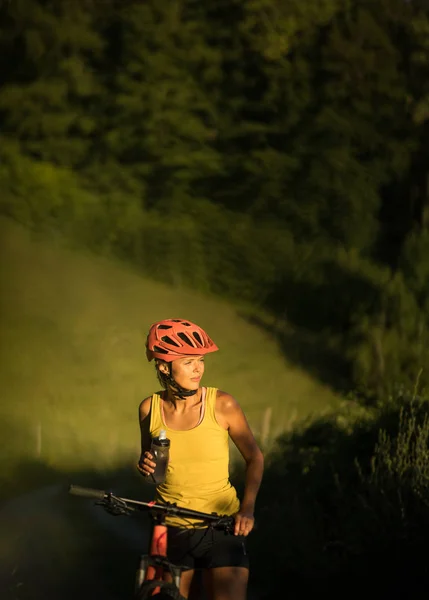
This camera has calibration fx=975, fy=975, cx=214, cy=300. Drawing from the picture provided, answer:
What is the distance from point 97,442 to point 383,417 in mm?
4202

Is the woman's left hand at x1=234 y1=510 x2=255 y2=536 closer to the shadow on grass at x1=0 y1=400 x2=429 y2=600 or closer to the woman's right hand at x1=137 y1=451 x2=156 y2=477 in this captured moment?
the woman's right hand at x1=137 y1=451 x2=156 y2=477

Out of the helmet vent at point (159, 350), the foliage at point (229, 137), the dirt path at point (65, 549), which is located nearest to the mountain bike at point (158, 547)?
the helmet vent at point (159, 350)

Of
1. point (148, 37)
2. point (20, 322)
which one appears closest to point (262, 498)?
point (20, 322)

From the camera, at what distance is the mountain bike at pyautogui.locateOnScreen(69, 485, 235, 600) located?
360 cm

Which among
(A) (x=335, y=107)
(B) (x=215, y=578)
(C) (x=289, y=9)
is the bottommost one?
(B) (x=215, y=578)

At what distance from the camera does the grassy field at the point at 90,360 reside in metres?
11.0

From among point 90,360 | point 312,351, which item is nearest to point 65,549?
point 90,360

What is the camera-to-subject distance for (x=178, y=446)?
12.8ft

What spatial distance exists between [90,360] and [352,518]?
29.2 ft

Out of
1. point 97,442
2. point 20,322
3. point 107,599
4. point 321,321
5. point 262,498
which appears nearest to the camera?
point 107,599

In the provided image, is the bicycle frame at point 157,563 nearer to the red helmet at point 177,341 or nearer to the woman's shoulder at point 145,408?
the woman's shoulder at point 145,408

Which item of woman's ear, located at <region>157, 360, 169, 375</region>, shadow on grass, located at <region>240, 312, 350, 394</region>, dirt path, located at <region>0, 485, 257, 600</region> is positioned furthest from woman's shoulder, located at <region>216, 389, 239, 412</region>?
shadow on grass, located at <region>240, 312, 350, 394</region>

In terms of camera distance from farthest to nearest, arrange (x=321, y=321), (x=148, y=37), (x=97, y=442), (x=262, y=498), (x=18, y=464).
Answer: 1. (x=148, y=37)
2. (x=321, y=321)
3. (x=97, y=442)
4. (x=18, y=464)
5. (x=262, y=498)

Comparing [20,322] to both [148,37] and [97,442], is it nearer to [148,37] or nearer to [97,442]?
[97,442]
